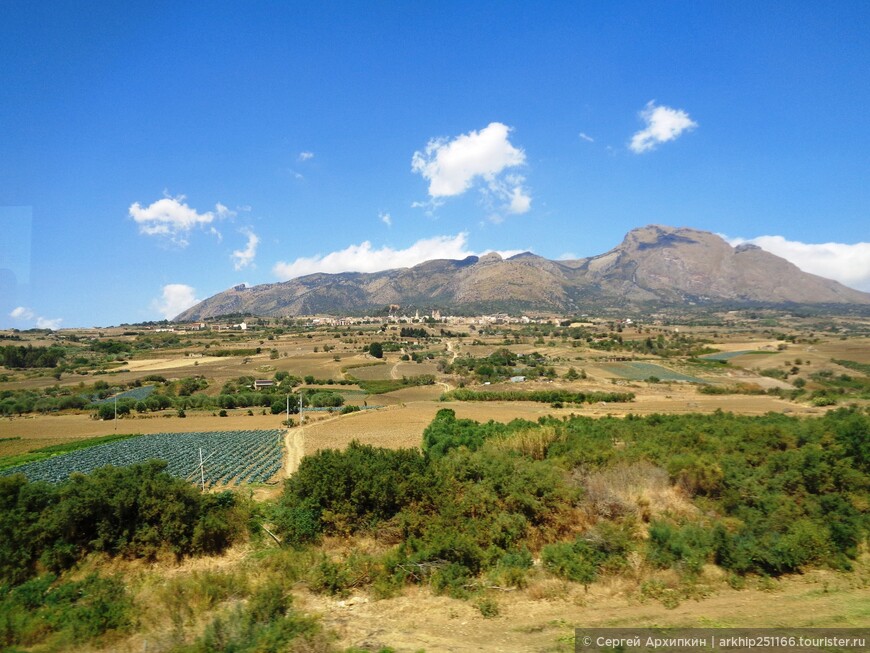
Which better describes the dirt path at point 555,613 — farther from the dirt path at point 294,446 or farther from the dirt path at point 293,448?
the dirt path at point 293,448

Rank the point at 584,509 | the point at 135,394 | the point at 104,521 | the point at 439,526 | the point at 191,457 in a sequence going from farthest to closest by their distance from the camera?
1. the point at 135,394
2. the point at 191,457
3. the point at 584,509
4. the point at 104,521
5. the point at 439,526

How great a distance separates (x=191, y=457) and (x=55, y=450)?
15611mm

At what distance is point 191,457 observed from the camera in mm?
34219

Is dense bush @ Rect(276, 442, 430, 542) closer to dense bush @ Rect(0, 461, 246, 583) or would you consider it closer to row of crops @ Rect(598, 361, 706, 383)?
dense bush @ Rect(0, 461, 246, 583)

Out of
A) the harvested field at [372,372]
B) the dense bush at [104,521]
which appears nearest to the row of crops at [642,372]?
the harvested field at [372,372]

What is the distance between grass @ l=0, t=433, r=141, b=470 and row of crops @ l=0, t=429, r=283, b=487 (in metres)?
1.37

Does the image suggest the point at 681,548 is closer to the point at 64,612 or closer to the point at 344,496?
the point at 344,496

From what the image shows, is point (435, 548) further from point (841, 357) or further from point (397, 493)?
point (841, 357)

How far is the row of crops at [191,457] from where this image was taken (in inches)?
1149

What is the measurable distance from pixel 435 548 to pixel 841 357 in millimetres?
94243

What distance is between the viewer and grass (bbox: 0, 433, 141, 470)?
1394 inches

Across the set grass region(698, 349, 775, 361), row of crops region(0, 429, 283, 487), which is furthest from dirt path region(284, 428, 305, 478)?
grass region(698, 349, 775, 361)

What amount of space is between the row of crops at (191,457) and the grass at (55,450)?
1.37 metres

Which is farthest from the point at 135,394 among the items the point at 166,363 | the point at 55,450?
the point at 166,363
